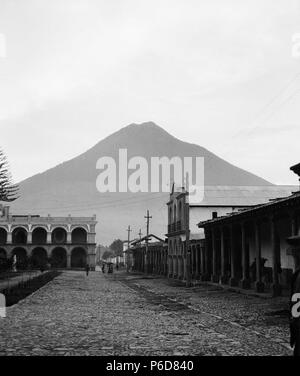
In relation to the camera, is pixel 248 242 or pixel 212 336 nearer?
pixel 212 336

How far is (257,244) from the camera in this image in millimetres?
22984

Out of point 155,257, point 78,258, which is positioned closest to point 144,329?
point 155,257

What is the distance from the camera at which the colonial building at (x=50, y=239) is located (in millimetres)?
71750

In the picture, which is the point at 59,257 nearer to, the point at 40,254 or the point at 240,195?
the point at 40,254

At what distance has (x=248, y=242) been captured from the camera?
2939 centimetres

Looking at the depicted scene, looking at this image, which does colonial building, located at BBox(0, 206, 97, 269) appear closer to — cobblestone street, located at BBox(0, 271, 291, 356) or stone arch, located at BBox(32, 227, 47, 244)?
stone arch, located at BBox(32, 227, 47, 244)

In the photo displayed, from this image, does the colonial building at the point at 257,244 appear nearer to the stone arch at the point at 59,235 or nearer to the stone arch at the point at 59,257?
the stone arch at the point at 59,257

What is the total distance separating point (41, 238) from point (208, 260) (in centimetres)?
4612

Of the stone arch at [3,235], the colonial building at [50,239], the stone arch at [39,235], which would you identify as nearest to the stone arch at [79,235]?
the colonial building at [50,239]

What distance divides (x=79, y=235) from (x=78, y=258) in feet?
10.4
